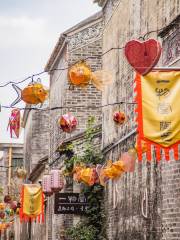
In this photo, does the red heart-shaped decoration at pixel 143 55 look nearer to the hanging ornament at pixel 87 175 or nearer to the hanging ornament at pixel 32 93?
the hanging ornament at pixel 32 93

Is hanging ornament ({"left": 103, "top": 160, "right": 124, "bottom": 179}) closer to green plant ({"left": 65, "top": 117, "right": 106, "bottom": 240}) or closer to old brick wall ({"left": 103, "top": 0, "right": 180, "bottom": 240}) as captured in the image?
old brick wall ({"left": 103, "top": 0, "right": 180, "bottom": 240})

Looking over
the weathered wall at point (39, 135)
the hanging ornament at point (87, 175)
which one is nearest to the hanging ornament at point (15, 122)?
the hanging ornament at point (87, 175)

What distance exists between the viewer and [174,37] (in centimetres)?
1134

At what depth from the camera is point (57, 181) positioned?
20.0m

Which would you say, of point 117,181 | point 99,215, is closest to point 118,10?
point 117,181

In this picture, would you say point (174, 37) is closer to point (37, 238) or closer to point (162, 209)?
point (162, 209)

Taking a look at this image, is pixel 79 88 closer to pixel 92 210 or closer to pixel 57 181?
pixel 57 181

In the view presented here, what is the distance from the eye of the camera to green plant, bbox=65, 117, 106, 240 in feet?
60.6

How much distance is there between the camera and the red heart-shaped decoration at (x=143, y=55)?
9555 mm

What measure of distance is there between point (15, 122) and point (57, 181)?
3.37m

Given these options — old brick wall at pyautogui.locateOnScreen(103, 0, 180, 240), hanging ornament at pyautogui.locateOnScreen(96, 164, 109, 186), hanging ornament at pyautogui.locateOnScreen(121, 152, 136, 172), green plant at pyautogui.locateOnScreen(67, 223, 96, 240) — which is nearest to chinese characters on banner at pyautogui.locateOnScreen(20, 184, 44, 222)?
green plant at pyautogui.locateOnScreen(67, 223, 96, 240)

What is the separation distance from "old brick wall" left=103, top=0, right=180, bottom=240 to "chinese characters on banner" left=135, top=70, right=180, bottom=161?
6.65 feet

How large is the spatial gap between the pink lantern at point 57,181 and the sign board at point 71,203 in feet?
3.65

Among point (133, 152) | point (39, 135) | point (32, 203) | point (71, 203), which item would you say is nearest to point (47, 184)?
point (71, 203)
